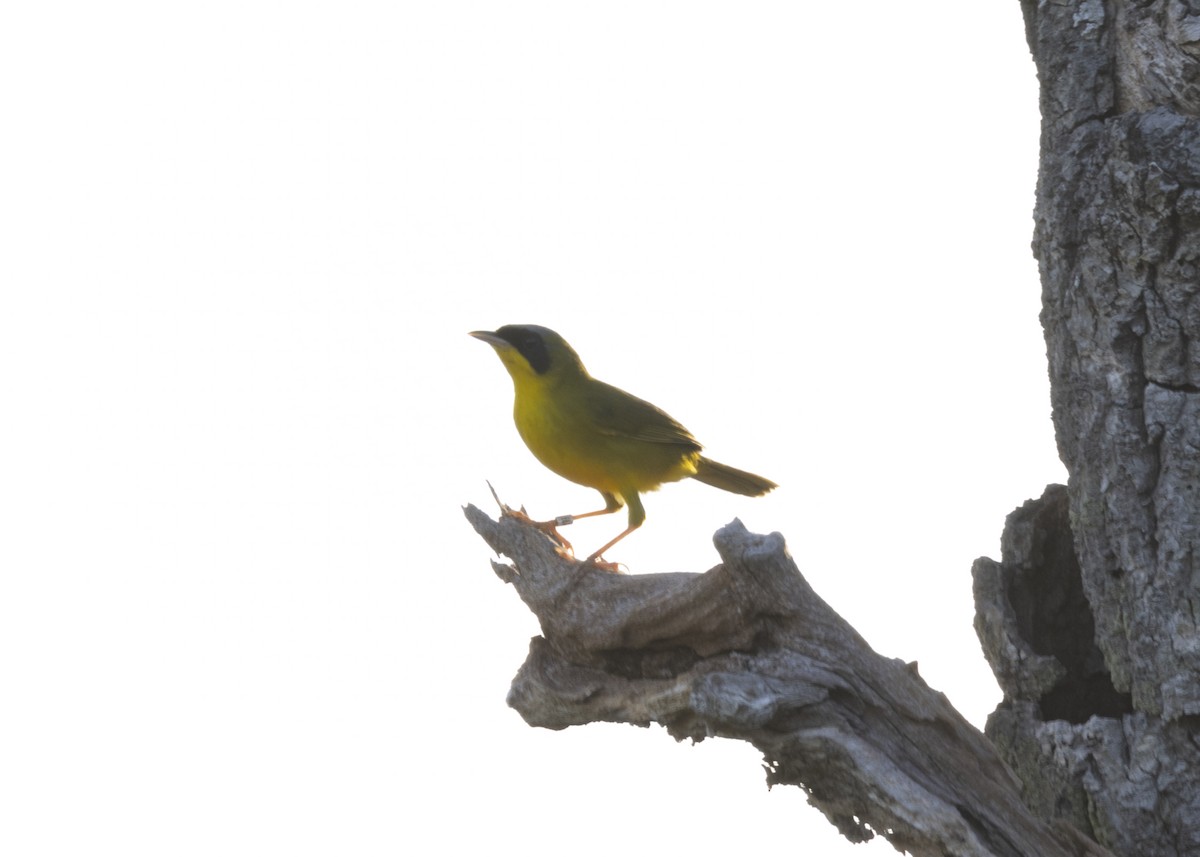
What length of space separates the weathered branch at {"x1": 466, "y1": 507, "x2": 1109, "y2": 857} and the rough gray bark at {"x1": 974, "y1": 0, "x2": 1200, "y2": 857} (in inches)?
10.8

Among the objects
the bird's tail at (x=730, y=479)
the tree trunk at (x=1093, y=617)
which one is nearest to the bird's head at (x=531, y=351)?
the bird's tail at (x=730, y=479)

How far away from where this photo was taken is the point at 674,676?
4.40m

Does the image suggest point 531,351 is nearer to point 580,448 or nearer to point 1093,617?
point 580,448

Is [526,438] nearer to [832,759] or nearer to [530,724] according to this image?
[530,724]

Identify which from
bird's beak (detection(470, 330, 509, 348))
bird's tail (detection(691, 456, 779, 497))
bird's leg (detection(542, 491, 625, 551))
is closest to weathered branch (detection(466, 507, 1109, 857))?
bird's leg (detection(542, 491, 625, 551))

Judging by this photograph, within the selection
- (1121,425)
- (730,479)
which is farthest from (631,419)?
(1121,425)

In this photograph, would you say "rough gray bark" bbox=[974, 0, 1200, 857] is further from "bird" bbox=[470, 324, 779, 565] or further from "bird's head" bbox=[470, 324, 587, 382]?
"bird's head" bbox=[470, 324, 587, 382]

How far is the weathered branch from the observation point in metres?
3.97

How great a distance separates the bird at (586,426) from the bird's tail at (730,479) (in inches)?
25.1

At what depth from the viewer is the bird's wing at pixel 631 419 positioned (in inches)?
282

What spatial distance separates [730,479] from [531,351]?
1.62 m

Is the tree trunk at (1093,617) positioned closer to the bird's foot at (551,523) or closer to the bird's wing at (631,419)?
the bird's foot at (551,523)

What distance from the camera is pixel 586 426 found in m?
7.08

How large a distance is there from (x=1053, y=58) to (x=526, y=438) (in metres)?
3.29
